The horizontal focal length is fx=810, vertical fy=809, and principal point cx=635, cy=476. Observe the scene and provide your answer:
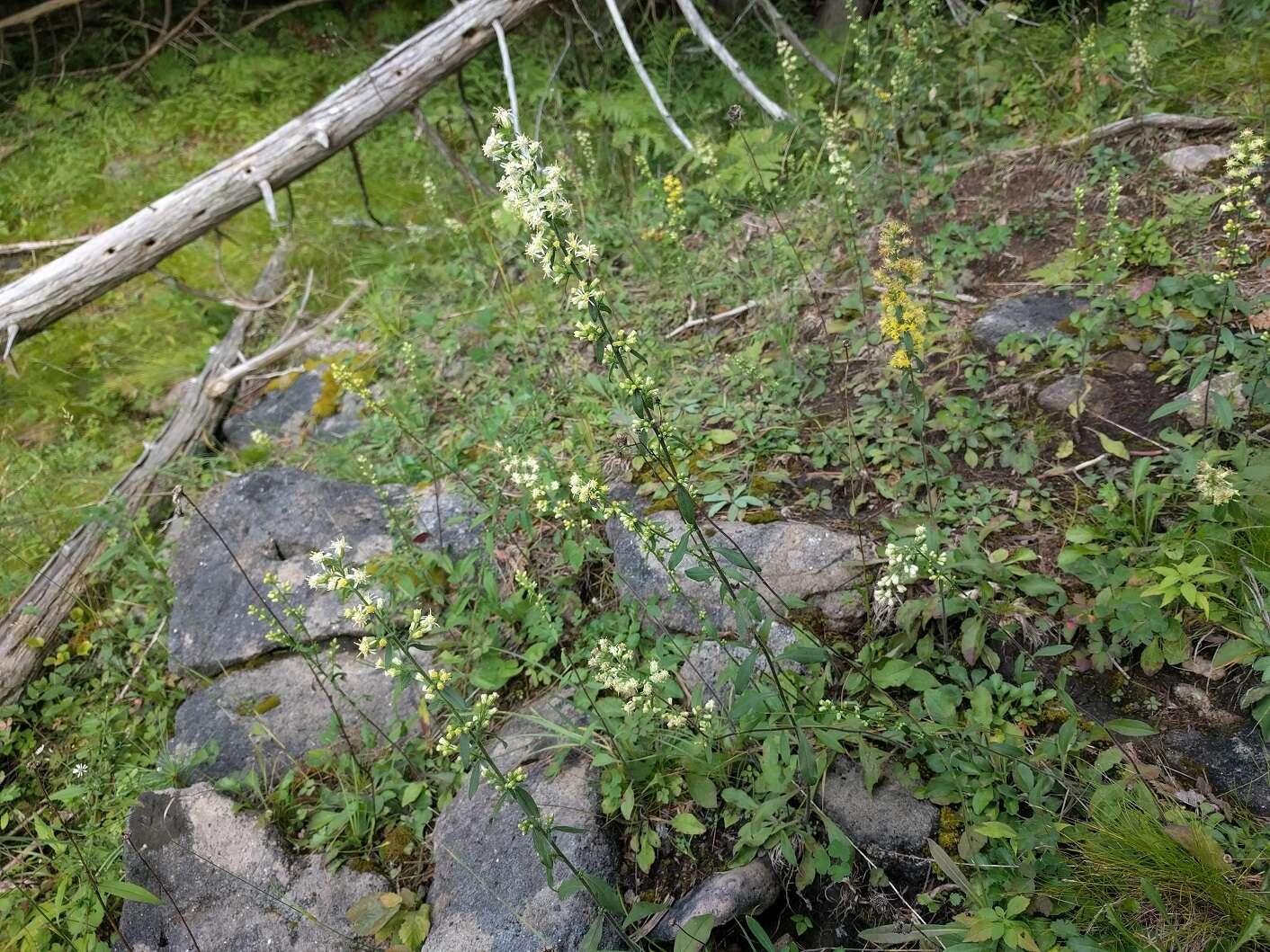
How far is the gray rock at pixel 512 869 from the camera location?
8.04 feet

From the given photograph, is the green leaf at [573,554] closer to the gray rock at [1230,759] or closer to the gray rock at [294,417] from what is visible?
the gray rock at [1230,759]

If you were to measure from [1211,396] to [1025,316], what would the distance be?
3.20 feet

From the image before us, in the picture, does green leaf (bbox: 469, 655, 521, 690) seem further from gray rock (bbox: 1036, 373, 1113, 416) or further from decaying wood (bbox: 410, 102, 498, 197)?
decaying wood (bbox: 410, 102, 498, 197)

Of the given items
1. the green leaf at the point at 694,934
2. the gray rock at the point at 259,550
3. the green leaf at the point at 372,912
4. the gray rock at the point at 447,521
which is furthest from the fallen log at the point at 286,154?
the green leaf at the point at 694,934

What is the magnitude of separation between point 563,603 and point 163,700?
2148 millimetres

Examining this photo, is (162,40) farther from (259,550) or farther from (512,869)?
(512,869)

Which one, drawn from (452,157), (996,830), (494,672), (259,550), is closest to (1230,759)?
(996,830)

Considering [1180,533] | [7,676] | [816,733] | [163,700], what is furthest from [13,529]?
[1180,533]

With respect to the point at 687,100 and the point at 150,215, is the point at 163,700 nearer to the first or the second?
the point at 150,215

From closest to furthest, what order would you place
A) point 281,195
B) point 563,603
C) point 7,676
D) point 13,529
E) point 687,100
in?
1. point 563,603
2. point 7,676
3. point 13,529
4. point 687,100
5. point 281,195

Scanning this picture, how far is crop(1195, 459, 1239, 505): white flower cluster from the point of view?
2396mm

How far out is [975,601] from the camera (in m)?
2.59

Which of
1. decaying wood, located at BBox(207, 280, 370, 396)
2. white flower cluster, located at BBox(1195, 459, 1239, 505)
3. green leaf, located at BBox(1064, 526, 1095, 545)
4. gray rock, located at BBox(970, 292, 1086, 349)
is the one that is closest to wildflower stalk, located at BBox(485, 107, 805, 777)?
green leaf, located at BBox(1064, 526, 1095, 545)

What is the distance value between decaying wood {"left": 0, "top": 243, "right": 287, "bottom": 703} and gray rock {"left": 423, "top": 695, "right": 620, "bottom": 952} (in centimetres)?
287
